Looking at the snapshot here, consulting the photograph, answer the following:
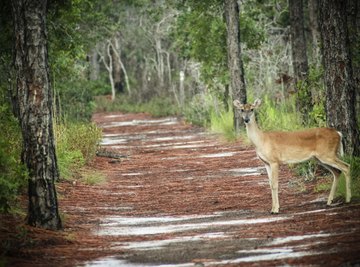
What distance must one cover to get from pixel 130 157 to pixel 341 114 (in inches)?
400

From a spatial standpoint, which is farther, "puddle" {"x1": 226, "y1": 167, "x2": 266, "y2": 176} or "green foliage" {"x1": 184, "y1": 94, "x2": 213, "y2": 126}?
"green foliage" {"x1": 184, "y1": 94, "x2": 213, "y2": 126}

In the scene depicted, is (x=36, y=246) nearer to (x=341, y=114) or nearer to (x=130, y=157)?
(x=341, y=114)

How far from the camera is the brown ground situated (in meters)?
9.24

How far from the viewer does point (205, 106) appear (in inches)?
1378

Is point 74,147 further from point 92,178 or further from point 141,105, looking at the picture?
point 141,105

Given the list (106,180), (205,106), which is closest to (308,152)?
(106,180)

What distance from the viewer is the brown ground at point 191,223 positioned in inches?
Result: 364

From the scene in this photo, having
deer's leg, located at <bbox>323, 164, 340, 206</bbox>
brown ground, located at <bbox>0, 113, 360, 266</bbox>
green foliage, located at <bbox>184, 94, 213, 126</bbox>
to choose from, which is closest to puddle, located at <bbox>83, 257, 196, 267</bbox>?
brown ground, located at <bbox>0, 113, 360, 266</bbox>

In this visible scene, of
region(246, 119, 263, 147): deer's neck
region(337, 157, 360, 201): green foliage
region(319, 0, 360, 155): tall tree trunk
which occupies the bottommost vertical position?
region(337, 157, 360, 201): green foliage

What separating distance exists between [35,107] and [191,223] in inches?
107

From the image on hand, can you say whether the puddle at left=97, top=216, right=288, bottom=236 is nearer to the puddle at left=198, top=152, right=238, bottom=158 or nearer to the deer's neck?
the deer's neck

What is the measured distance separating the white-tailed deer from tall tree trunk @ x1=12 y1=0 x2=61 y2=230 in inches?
130

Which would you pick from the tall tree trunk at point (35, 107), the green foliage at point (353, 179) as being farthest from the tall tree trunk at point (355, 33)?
the tall tree trunk at point (35, 107)

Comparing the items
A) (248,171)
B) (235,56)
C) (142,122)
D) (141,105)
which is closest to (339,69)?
(248,171)
